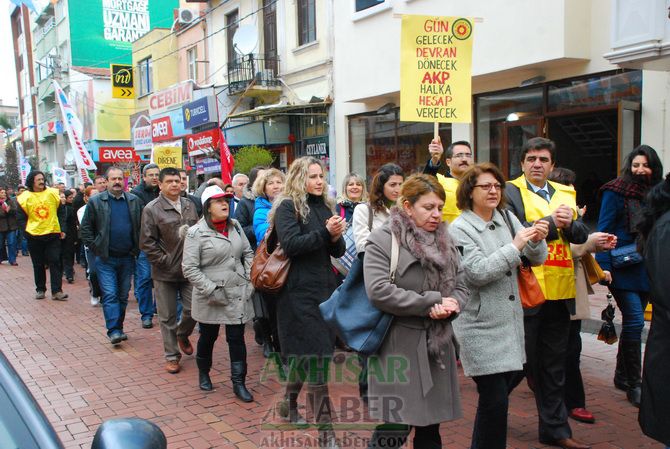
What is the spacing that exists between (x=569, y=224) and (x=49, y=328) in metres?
7.22

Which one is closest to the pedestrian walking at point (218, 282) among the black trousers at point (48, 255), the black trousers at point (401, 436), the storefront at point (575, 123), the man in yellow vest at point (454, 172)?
the man in yellow vest at point (454, 172)

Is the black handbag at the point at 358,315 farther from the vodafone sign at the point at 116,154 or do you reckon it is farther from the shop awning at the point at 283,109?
the vodafone sign at the point at 116,154

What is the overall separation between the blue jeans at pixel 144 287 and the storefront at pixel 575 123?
669 centimetres

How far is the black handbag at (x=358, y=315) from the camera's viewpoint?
3.28 meters

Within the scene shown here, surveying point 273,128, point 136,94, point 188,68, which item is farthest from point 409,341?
point 136,94

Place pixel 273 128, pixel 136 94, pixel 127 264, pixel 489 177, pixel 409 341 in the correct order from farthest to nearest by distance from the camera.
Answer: pixel 136 94 < pixel 273 128 < pixel 127 264 < pixel 489 177 < pixel 409 341

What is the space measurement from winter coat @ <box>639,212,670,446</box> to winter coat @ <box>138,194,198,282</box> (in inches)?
175

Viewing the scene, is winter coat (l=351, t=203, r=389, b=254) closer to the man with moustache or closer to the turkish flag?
the man with moustache

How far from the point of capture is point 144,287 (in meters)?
8.48

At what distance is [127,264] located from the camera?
7609 mm

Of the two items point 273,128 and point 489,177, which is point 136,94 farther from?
point 489,177

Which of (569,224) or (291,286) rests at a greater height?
(569,224)

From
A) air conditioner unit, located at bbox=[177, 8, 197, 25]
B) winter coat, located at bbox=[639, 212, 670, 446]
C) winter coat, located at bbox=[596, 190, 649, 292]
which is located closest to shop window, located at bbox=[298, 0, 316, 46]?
air conditioner unit, located at bbox=[177, 8, 197, 25]

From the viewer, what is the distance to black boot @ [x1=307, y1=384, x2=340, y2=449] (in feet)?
13.9
